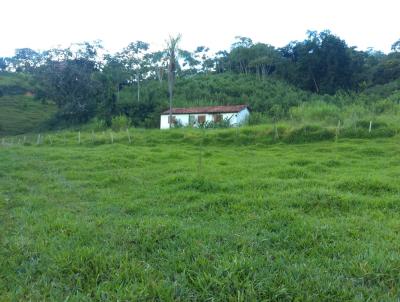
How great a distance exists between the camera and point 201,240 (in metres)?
4.06

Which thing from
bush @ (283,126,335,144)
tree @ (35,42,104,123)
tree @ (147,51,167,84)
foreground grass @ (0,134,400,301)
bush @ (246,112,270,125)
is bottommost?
foreground grass @ (0,134,400,301)

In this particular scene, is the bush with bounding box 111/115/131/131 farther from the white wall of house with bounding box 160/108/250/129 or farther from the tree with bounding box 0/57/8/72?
the tree with bounding box 0/57/8/72

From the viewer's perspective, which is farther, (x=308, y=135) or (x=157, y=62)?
(x=157, y=62)

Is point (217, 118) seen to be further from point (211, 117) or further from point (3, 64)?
point (3, 64)

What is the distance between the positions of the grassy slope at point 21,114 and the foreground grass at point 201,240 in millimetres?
39711

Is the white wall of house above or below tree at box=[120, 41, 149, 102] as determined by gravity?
below

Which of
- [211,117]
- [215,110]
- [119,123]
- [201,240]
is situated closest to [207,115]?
[211,117]

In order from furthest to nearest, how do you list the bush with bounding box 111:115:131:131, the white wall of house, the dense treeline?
the dense treeline, the bush with bounding box 111:115:131:131, the white wall of house

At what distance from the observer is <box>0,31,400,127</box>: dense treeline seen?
39.9 meters

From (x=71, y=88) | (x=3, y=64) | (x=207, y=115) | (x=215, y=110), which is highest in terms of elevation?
(x=3, y=64)

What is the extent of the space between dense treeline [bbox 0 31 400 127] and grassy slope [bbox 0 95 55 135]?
13.4ft

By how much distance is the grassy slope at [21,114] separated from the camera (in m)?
43.3

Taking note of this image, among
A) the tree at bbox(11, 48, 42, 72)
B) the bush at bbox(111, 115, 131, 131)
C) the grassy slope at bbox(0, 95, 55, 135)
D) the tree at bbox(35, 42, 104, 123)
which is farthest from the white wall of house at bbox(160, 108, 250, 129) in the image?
the tree at bbox(11, 48, 42, 72)

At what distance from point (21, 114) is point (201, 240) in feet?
180
